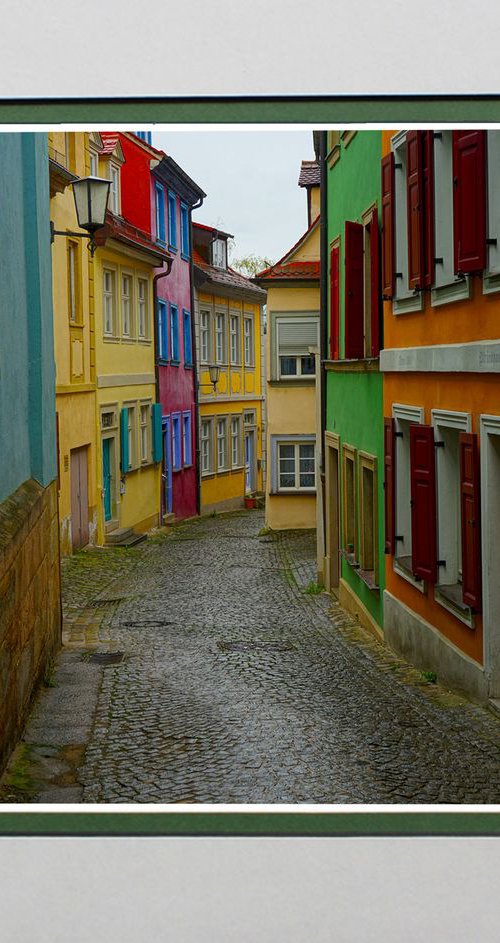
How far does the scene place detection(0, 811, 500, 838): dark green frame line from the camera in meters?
5.04

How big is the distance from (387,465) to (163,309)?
1338cm

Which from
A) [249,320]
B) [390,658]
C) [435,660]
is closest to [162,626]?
[390,658]

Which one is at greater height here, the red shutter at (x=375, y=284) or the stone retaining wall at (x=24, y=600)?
the red shutter at (x=375, y=284)

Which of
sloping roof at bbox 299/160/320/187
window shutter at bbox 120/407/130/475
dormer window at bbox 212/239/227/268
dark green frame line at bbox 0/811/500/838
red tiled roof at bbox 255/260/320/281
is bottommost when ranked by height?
dark green frame line at bbox 0/811/500/838

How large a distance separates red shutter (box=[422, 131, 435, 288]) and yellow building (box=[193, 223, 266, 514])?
17.3m

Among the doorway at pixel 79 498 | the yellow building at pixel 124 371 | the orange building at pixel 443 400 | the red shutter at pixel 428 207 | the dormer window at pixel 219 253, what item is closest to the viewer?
the orange building at pixel 443 400

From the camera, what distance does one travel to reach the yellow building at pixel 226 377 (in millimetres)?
27328

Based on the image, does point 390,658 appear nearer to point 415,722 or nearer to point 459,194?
point 415,722

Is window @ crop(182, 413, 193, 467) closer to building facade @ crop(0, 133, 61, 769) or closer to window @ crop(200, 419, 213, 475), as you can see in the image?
window @ crop(200, 419, 213, 475)

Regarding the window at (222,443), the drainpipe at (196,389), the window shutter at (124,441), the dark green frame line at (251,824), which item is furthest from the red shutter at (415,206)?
the window at (222,443)

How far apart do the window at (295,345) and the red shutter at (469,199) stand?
603 inches

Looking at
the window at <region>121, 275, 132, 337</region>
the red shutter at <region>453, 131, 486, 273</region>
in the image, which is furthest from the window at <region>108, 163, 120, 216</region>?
the red shutter at <region>453, 131, 486, 273</region>

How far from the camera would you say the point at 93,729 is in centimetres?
805

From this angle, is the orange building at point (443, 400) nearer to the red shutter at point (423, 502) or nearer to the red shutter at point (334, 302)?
the red shutter at point (423, 502)
